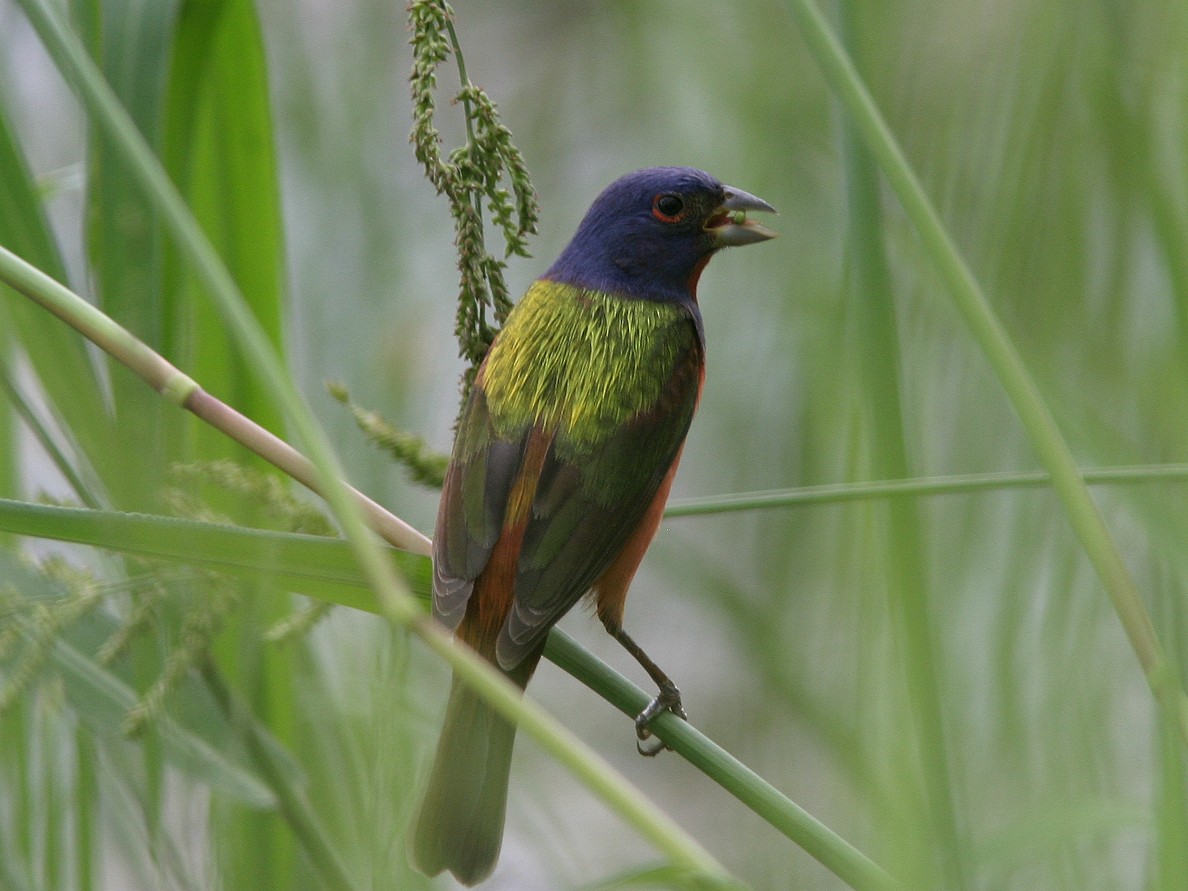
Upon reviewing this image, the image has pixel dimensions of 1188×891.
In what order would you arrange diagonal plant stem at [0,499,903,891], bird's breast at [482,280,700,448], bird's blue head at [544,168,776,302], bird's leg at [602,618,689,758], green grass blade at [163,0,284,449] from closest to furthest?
diagonal plant stem at [0,499,903,891] → green grass blade at [163,0,284,449] → bird's breast at [482,280,700,448] → bird's leg at [602,618,689,758] → bird's blue head at [544,168,776,302]

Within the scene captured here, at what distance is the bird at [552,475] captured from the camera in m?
1.94

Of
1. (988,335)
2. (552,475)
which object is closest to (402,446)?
(552,475)

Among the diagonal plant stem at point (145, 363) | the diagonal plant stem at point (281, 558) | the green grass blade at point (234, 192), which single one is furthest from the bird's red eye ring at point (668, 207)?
the diagonal plant stem at point (281, 558)

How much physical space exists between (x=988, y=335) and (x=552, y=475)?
108 centimetres

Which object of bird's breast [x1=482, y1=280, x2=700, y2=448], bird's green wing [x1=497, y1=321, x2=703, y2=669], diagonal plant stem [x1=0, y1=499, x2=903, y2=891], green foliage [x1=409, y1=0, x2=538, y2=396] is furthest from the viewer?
bird's breast [x1=482, y1=280, x2=700, y2=448]

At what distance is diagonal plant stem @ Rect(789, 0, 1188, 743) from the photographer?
1.15m

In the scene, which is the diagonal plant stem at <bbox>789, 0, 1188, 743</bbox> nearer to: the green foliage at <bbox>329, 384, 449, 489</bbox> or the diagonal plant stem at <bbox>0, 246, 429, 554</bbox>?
the diagonal plant stem at <bbox>0, 246, 429, 554</bbox>

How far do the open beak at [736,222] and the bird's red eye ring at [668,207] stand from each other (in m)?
0.07

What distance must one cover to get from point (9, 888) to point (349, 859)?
489 millimetres

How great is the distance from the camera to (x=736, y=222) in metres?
2.64

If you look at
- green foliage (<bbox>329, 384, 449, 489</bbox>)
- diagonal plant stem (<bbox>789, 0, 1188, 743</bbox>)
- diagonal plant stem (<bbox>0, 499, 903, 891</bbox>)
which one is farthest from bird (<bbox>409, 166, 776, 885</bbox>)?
diagonal plant stem (<bbox>789, 0, 1188, 743</bbox>)

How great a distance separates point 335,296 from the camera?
3.30m

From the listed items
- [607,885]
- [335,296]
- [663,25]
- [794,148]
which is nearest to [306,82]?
[335,296]

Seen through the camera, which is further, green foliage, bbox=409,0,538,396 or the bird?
the bird
